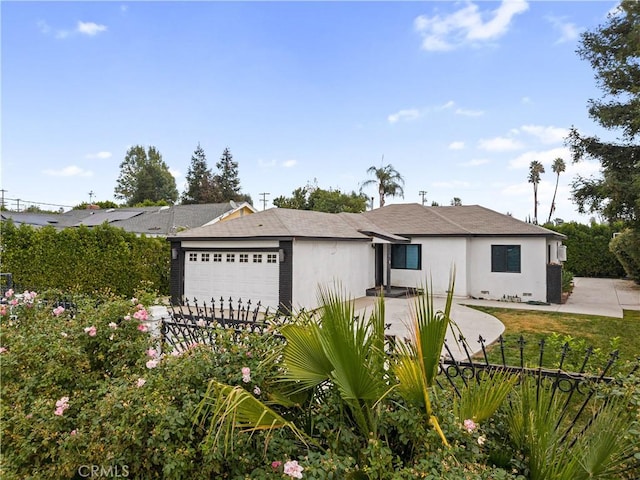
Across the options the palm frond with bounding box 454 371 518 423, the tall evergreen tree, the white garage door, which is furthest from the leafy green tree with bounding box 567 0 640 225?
the tall evergreen tree

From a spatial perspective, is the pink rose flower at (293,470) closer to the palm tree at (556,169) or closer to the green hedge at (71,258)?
the green hedge at (71,258)

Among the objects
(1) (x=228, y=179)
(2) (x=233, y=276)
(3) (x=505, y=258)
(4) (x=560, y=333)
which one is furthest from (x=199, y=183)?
(4) (x=560, y=333)

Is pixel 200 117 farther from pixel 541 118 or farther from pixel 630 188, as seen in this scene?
pixel 630 188

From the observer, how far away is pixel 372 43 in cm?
1332

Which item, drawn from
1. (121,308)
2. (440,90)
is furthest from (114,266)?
(440,90)

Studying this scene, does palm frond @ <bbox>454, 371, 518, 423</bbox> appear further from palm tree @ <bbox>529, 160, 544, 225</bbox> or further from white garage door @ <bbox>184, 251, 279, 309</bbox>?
palm tree @ <bbox>529, 160, 544, 225</bbox>

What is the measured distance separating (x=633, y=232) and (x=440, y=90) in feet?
30.5

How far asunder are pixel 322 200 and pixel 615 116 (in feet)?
83.3

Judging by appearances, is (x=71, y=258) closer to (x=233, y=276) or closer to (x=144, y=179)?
(x=233, y=276)

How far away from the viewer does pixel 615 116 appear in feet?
44.3

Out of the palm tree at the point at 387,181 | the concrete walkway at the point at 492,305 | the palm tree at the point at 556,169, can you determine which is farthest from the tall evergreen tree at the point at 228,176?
the palm tree at the point at 556,169

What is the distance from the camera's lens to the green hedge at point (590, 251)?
23688 mm

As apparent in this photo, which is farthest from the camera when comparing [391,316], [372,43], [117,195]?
[117,195]

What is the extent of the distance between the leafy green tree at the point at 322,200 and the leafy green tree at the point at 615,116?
22587 millimetres
